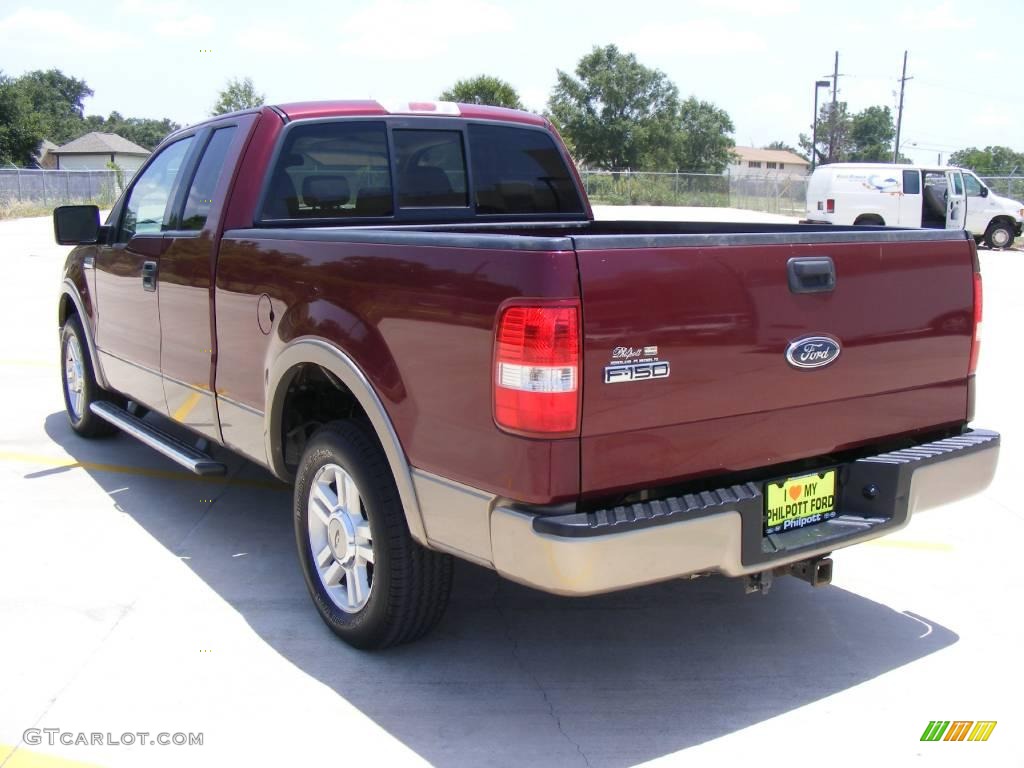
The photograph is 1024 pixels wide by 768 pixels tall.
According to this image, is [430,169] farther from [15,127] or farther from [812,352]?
[15,127]

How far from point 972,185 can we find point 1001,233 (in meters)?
1.57

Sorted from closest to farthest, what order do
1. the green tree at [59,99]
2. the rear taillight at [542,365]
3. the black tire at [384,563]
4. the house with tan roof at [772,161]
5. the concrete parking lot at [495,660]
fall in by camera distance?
1. the rear taillight at [542,365]
2. the concrete parking lot at [495,660]
3. the black tire at [384,563]
4. the green tree at [59,99]
5. the house with tan roof at [772,161]

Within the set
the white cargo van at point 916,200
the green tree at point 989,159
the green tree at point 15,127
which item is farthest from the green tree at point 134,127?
the white cargo van at point 916,200

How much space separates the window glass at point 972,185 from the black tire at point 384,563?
942 inches

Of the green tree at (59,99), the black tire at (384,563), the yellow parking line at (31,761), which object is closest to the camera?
the yellow parking line at (31,761)

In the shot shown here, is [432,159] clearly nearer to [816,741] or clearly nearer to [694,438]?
[694,438]

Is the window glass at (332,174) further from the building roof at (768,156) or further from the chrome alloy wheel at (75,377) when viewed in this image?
the building roof at (768,156)

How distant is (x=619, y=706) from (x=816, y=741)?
64 centimetres

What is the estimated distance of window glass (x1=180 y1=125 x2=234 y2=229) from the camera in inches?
177

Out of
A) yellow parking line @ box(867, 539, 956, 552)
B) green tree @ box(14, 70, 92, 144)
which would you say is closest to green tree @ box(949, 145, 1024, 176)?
green tree @ box(14, 70, 92, 144)

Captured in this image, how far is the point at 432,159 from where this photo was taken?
4.80 meters

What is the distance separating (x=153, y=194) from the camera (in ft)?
17.3

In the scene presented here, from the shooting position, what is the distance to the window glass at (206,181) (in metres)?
4.51

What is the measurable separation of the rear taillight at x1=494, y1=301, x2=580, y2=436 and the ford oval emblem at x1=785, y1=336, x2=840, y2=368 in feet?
2.62
